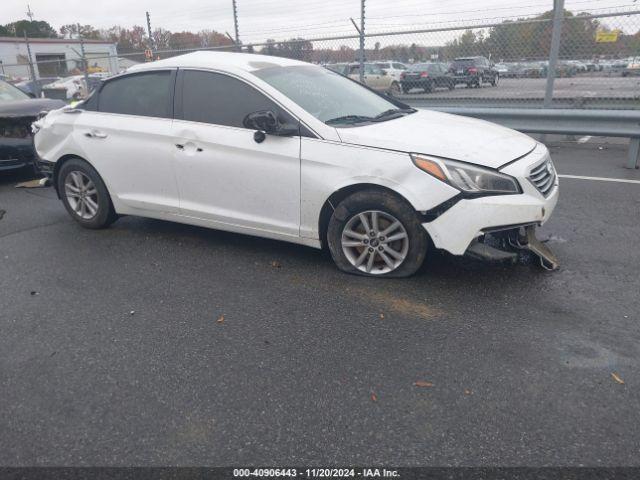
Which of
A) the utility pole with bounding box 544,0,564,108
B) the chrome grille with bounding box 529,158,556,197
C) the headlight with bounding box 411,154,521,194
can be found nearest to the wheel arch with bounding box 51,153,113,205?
the headlight with bounding box 411,154,521,194

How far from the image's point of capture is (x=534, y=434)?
8.07 ft

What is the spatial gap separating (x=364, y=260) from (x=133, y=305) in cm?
171

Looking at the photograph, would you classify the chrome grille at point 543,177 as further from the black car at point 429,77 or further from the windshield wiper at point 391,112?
the black car at point 429,77

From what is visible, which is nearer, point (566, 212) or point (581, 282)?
point (581, 282)

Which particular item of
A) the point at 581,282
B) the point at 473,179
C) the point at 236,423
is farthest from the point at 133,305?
the point at 581,282

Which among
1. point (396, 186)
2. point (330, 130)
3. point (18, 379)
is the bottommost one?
point (18, 379)

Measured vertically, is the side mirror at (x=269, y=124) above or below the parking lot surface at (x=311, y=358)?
above

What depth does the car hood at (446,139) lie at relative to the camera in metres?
3.77

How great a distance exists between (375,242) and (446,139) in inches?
35.4

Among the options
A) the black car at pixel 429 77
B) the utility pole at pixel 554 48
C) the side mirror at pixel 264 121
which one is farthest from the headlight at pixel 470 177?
the black car at pixel 429 77

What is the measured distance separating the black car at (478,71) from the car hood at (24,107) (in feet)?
23.2

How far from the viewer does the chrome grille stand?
151 inches

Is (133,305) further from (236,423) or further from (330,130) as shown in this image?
(330,130)

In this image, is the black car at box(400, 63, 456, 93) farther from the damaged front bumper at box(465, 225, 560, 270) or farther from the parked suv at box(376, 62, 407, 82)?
the damaged front bumper at box(465, 225, 560, 270)
